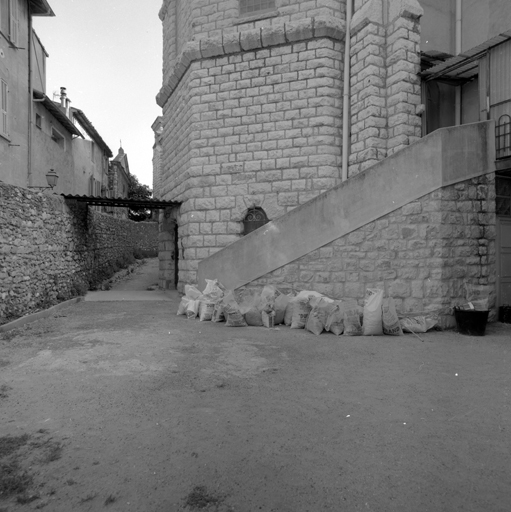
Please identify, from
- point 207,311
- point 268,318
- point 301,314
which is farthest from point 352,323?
point 207,311

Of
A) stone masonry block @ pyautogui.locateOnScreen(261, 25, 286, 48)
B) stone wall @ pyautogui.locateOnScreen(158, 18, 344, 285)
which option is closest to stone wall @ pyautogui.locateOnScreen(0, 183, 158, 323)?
stone wall @ pyautogui.locateOnScreen(158, 18, 344, 285)

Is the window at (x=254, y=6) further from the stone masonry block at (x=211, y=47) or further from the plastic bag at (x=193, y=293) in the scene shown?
the plastic bag at (x=193, y=293)

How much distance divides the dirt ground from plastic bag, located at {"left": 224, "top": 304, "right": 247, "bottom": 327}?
144 centimetres

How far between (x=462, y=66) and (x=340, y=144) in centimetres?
296

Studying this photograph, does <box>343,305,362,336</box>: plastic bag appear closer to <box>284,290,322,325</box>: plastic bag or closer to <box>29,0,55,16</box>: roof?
<box>284,290,322,325</box>: plastic bag

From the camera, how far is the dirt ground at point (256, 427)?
213 cm

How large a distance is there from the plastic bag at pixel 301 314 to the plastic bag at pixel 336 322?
0.46 m

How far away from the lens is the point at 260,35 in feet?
32.4

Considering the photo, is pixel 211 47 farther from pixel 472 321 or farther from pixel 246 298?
pixel 472 321

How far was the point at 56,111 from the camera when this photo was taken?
15.1 m

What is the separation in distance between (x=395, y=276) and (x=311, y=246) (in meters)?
1.52

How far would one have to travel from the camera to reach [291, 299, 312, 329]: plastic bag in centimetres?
679

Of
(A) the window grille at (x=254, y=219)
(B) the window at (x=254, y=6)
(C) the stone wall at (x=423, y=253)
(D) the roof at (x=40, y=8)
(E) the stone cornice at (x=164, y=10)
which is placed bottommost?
(C) the stone wall at (x=423, y=253)

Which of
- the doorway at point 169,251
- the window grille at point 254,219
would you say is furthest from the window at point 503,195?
the doorway at point 169,251
